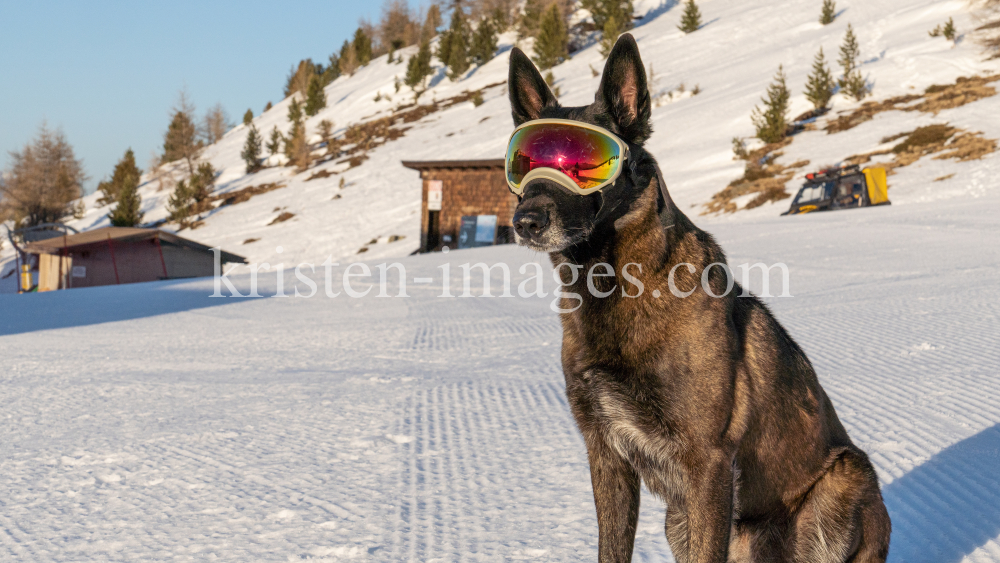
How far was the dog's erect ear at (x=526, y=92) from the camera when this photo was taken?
193cm

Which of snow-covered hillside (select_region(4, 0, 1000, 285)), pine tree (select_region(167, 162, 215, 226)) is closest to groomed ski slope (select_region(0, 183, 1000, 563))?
snow-covered hillside (select_region(4, 0, 1000, 285))

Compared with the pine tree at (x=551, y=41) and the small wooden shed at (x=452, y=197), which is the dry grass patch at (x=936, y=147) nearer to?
the small wooden shed at (x=452, y=197)

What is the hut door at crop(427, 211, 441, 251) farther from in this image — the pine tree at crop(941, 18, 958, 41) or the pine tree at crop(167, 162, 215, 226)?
the pine tree at crop(941, 18, 958, 41)

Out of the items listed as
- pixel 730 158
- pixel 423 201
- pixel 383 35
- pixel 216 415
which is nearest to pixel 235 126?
pixel 383 35

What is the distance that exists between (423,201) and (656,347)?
27.3 m

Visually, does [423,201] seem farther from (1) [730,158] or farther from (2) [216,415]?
(2) [216,415]

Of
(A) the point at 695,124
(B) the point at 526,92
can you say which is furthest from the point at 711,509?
(A) the point at 695,124

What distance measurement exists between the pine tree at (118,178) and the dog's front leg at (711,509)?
64.4m

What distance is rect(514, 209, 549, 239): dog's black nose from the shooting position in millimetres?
1713

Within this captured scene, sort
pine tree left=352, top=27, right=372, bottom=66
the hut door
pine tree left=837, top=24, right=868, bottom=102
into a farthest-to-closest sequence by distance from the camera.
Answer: pine tree left=352, top=27, right=372, bottom=66
pine tree left=837, top=24, right=868, bottom=102
the hut door

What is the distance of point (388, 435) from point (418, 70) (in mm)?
56922

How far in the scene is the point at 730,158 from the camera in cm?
2788

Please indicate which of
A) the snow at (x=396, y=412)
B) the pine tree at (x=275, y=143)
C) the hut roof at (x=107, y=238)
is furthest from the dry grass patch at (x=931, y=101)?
the pine tree at (x=275, y=143)

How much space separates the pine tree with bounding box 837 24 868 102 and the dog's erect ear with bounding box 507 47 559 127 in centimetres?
3305
